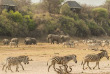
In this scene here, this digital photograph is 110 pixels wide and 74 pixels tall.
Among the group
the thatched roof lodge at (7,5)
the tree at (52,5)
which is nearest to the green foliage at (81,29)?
the tree at (52,5)

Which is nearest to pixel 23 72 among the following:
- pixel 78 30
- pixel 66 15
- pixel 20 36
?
pixel 20 36

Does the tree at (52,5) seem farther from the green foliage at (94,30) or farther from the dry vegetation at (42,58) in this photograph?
the dry vegetation at (42,58)

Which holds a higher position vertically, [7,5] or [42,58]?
[7,5]

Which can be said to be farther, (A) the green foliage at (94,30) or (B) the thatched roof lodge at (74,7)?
(B) the thatched roof lodge at (74,7)

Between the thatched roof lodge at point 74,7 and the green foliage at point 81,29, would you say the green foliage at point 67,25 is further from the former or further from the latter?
the thatched roof lodge at point 74,7

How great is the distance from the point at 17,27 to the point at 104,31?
26.5 m

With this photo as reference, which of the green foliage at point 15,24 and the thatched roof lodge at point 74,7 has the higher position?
the thatched roof lodge at point 74,7

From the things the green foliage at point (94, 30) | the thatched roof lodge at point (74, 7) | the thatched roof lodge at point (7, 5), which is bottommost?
the green foliage at point (94, 30)

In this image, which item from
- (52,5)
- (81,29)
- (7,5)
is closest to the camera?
(7,5)

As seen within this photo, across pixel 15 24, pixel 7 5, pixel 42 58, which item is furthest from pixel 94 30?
pixel 42 58

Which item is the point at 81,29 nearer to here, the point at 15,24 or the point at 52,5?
the point at 52,5

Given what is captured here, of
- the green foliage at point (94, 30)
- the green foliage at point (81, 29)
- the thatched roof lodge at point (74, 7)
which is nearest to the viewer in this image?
the green foliage at point (81, 29)

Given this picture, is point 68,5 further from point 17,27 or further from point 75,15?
point 17,27

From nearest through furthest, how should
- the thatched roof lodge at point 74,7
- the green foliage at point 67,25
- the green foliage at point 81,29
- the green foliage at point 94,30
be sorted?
the green foliage at point 67,25 → the green foliage at point 81,29 → the green foliage at point 94,30 → the thatched roof lodge at point 74,7
